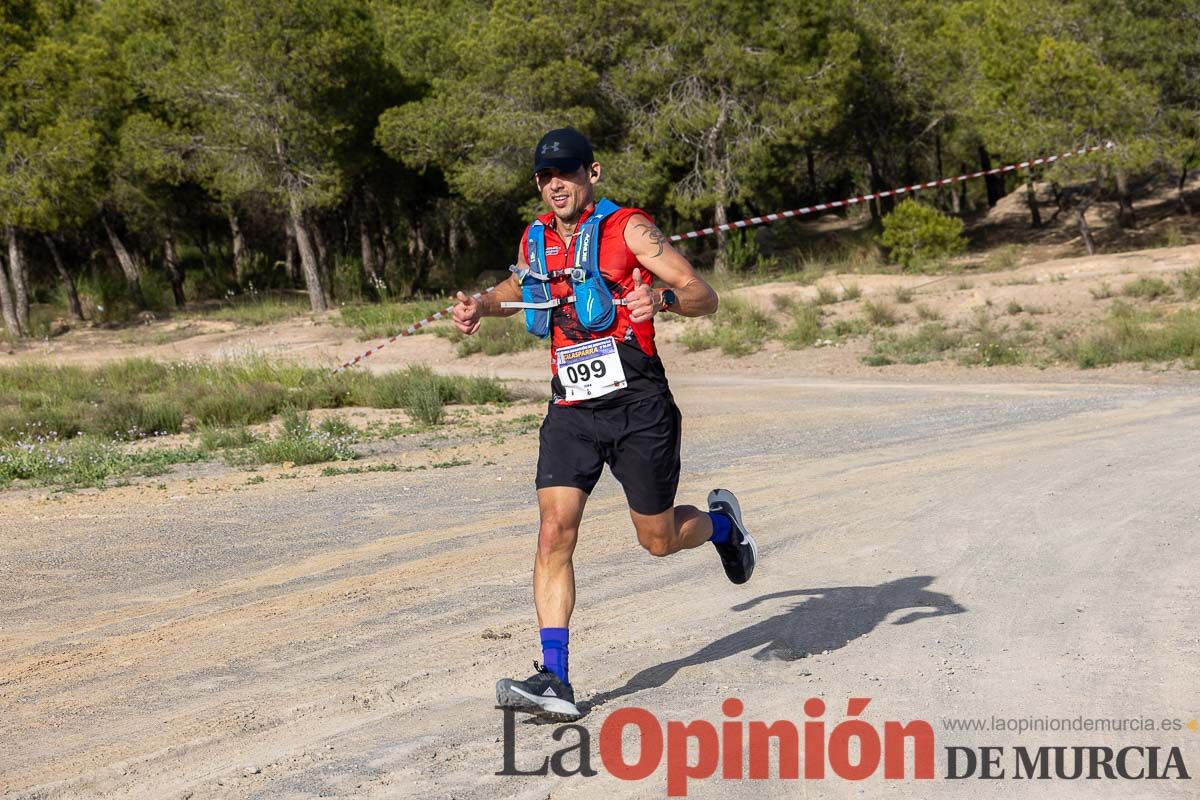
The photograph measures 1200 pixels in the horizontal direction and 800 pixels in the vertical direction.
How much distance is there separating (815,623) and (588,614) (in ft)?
3.43

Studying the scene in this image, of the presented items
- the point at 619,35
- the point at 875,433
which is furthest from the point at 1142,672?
the point at 619,35

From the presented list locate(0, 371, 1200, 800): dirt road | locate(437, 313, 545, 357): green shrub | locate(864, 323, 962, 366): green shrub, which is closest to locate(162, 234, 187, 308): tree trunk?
locate(437, 313, 545, 357): green shrub

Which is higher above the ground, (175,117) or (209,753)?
(175,117)

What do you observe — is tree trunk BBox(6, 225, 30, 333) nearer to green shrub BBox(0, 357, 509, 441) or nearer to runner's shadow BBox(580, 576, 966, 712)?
green shrub BBox(0, 357, 509, 441)

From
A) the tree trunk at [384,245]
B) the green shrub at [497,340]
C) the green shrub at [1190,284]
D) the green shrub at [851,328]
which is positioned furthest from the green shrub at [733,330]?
the tree trunk at [384,245]

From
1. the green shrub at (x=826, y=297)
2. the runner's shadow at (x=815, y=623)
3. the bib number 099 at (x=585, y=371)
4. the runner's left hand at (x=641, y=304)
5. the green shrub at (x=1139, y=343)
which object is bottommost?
the green shrub at (x=1139, y=343)

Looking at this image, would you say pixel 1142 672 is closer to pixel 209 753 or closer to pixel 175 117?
pixel 209 753

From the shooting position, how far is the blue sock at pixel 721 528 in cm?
583

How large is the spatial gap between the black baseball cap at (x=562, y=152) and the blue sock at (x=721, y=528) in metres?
1.67

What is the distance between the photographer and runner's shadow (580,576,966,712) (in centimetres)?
548

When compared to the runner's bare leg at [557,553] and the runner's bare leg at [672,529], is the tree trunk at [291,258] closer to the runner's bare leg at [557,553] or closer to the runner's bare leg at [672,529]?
the runner's bare leg at [672,529]

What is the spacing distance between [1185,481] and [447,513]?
5.01m

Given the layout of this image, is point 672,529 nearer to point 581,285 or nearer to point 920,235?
point 581,285

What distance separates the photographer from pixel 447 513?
966cm
